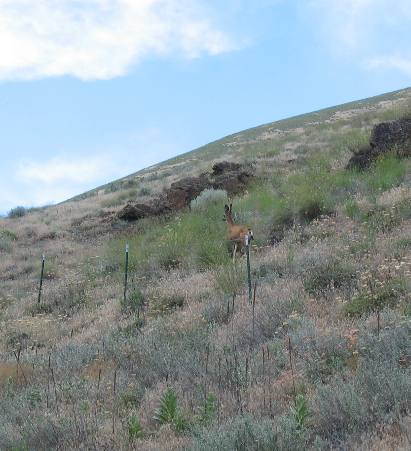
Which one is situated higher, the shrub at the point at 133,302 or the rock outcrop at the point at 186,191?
the rock outcrop at the point at 186,191

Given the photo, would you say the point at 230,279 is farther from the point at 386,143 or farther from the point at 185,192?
the point at 185,192

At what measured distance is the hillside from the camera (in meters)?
4.03

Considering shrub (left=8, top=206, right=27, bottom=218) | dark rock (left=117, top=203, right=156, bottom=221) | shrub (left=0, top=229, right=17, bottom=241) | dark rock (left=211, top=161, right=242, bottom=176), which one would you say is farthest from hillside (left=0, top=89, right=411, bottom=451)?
shrub (left=8, top=206, right=27, bottom=218)

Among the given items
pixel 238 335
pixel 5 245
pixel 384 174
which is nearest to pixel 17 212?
pixel 5 245

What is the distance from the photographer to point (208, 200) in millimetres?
15820

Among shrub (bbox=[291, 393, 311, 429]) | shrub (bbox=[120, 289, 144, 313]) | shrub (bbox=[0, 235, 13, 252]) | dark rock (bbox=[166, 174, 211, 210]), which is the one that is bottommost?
shrub (bbox=[291, 393, 311, 429])

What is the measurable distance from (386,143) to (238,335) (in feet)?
28.2

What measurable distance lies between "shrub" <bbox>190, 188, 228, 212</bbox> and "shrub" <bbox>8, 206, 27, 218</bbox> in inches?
621

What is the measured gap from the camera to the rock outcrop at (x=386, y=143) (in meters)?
12.9

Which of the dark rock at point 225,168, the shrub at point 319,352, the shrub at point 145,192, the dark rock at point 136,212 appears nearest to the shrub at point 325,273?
the shrub at point 319,352

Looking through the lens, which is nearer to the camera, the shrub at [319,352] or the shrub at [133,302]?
the shrub at [319,352]

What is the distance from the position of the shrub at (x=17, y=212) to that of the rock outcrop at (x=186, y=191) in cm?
1259

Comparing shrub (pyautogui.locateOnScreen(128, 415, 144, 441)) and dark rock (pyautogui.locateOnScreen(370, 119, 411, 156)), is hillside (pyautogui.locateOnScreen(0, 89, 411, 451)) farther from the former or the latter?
dark rock (pyautogui.locateOnScreen(370, 119, 411, 156))

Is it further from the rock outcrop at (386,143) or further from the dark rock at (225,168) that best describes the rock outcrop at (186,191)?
the rock outcrop at (386,143)
